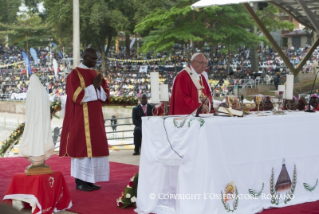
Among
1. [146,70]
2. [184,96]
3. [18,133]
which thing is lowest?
[18,133]

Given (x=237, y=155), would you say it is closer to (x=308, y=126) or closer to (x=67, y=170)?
(x=308, y=126)

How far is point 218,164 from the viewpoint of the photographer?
489 cm

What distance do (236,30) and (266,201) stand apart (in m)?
23.3

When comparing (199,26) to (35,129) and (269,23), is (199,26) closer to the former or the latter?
(269,23)

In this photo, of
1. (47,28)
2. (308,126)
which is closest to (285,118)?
(308,126)

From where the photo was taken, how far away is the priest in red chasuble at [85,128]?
21.9ft

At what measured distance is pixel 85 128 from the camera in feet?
22.2

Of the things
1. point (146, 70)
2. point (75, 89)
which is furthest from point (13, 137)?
point (146, 70)

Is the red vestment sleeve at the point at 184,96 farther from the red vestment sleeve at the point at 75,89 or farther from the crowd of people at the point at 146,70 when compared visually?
the crowd of people at the point at 146,70

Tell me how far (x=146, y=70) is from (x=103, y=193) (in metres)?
30.6

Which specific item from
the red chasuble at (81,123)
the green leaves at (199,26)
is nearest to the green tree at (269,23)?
the green leaves at (199,26)

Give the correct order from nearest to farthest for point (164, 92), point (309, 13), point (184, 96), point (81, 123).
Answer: point (164, 92) → point (184, 96) → point (81, 123) → point (309, 13)

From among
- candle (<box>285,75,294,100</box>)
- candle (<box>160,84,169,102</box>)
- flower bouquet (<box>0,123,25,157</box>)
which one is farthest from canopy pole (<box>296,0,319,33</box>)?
flower bouquet (<box>0,123,25,157</box>)

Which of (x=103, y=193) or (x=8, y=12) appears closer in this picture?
(x=103, y=193)
